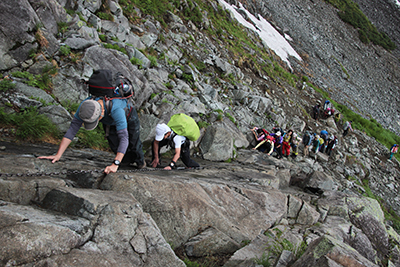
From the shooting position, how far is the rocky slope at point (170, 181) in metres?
2.90

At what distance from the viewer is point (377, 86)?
40.9m

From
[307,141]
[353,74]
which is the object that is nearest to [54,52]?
[307,141]

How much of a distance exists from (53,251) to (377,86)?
175 ft

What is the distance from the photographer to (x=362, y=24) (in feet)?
172

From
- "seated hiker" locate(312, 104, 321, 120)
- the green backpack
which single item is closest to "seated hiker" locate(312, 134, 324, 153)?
"seated hiker" locate(312, 104, 321, 120)

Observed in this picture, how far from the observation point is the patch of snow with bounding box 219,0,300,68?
30844 mm

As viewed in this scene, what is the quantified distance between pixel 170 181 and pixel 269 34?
119 ft

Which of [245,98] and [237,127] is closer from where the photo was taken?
[237,127]

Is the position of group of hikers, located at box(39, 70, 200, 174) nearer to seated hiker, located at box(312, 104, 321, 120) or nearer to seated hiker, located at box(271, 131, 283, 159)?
seated hiker, located at box(271, 131, 283, 159)

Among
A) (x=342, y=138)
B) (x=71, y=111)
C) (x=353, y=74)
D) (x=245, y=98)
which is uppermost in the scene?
(x=353, y=74)

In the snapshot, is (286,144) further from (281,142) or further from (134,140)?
(134,140)

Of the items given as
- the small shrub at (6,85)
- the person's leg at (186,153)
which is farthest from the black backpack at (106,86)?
the small shrub at (6,85)

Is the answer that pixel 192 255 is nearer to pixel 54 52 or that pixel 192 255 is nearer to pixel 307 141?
pixel 54 52

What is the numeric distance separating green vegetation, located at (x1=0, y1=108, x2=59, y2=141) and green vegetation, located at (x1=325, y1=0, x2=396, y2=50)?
207 feet
